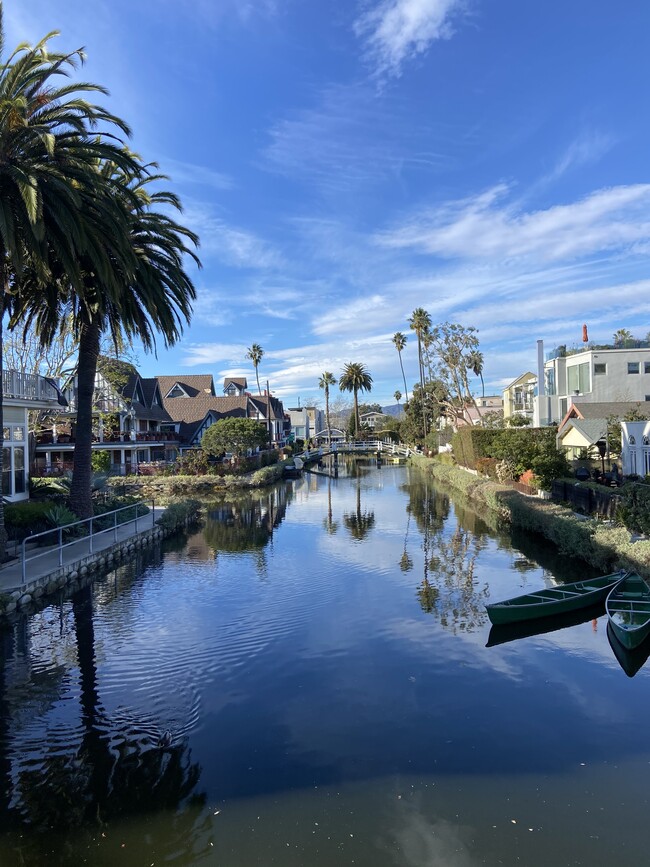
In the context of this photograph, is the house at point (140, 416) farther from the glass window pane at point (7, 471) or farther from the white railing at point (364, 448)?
the glass window pane at point (7, 471)

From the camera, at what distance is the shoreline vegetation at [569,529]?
635 inches

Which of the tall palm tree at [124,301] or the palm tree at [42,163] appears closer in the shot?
the palm tree at [42,163]

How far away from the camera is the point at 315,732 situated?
881 centimetres

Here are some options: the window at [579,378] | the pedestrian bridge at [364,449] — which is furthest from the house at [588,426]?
the pedestrian bridge at [364,449]

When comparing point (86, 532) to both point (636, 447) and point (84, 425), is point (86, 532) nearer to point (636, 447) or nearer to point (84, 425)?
point (84, 425)

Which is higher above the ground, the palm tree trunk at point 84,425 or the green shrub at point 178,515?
the palm tree trunk at point 84,425

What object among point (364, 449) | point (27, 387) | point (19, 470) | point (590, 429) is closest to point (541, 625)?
point (27, 387)

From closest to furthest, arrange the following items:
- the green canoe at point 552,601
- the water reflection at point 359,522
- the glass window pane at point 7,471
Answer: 1. the green canoe at point 552,601
2. the glass window pane at point 7,471
3. the water reflection at point 359,522

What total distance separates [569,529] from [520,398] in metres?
50.5

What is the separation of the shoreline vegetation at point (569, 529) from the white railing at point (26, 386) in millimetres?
20535

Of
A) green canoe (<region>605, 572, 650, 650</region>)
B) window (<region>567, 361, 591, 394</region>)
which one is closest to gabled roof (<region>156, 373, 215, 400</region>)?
window (<region>567, 361, 591, 394</region>)

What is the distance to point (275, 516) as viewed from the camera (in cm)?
3259

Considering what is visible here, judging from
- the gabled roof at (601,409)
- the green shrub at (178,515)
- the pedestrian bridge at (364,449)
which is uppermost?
the gabled roof at (601,409)

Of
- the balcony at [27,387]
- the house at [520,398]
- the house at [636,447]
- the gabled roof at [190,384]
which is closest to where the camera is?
the balcony at [27,387]
